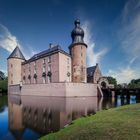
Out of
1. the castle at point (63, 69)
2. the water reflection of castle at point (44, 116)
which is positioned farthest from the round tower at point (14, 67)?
the water reflection of castle at point (44, 116)

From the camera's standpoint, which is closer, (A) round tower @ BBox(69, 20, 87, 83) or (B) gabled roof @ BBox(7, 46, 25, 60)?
(A) round tower @ BBox(69, 20, 87, 83)

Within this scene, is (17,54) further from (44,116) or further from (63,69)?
(44,116)

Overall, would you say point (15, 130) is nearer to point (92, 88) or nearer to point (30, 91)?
point (92, 88)

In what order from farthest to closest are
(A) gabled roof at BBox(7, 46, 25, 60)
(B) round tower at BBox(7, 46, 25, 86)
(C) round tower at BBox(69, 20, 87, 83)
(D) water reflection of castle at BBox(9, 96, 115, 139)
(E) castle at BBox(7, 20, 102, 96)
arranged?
(A) gabled roof at BBox(7, 46, 25, 60) → (B) round tower at BBox(7, 46, 25, 86) → (C) round tower at BBox(69, 20, 87, 83) → (E) castle at BBox(7, 20, 102, 96) → (D) water reflection of castle at BBox(9, 96, 115, 139)

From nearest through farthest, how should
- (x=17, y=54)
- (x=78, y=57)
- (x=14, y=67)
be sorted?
(x=78, y=57)
(x=14, y=67)
(x=17, y=54)

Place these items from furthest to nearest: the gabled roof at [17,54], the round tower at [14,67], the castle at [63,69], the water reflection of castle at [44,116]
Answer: the gabled roof at [17,54] → the round tower at [14,67] → the castle at [63,69] → the water reflection of castle at [44,116]

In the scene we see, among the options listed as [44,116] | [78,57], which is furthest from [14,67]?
[44,116]

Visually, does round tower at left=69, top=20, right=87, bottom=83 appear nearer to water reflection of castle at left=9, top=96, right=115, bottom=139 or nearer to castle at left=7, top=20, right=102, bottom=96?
castle at left=7, top=20, right=102, bottom=96

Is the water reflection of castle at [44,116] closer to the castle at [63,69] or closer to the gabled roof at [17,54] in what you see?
the castle at [63,69]

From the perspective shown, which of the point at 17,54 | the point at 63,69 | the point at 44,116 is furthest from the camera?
the point at 17,54

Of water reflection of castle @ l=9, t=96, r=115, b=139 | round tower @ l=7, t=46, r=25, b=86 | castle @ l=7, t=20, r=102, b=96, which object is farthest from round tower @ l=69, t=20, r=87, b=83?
water reflection of castle @ l=9, t=96, r=115, b=139

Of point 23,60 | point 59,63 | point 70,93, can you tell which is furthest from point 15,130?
point 23,60

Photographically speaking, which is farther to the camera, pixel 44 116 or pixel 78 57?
pixel 78 57

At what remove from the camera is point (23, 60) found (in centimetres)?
6278
